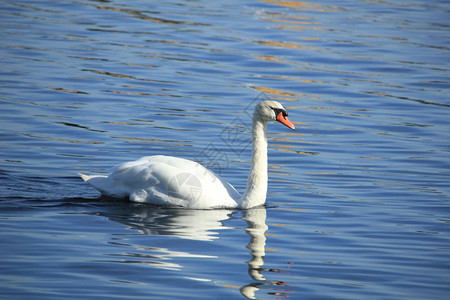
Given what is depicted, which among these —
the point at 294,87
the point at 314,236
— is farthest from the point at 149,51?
the point at 314,236

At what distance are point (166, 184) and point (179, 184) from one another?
16 centimetres

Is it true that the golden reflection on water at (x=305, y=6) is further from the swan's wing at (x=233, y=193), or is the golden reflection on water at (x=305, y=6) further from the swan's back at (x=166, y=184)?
the swan's back at (x=166, y=184)

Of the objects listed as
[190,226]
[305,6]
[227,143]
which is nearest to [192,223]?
[190,226]

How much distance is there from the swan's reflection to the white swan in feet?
0.40

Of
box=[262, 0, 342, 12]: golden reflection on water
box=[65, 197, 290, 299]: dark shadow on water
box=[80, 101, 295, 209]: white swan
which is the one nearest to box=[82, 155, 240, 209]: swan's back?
box=[80, 101, 295, 209]: white swan

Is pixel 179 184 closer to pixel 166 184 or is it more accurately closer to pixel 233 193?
pixel 166 184

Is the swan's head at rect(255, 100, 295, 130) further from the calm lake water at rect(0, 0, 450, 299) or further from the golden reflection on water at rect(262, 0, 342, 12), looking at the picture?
the golden reflection on water at rect(262, 0, 342, 12)

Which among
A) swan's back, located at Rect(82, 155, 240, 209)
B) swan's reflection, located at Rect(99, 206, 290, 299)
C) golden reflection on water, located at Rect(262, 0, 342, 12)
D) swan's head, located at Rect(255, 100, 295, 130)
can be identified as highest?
golden reflection on water, located at Rect(262, 0, 342, 12)

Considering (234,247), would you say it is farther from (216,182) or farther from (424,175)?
(424,175)

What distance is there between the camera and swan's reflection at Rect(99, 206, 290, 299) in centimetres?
810

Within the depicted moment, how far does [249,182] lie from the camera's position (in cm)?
1049

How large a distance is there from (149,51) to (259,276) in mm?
13013

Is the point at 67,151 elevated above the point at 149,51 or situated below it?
below

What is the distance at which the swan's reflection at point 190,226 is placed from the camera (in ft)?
26.6
